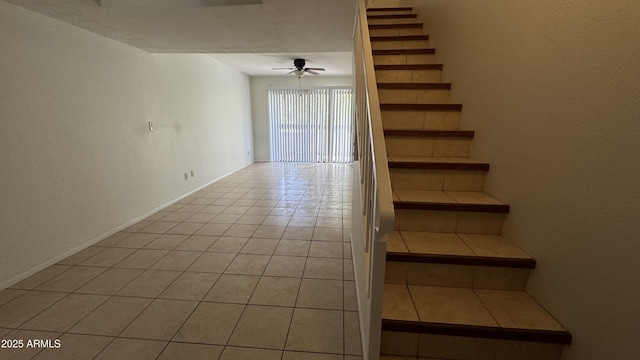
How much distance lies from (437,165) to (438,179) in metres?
0.11

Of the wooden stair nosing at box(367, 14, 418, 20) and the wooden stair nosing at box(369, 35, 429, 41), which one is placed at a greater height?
the wooden stair nosing at box(367, 14, 418, 20)

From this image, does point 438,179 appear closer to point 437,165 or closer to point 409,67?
point 437,165

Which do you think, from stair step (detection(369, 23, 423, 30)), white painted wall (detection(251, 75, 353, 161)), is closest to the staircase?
stair step (detection(369, 23, 423, 30))

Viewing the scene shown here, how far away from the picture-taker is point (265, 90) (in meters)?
8.01

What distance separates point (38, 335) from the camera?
5.36 ft

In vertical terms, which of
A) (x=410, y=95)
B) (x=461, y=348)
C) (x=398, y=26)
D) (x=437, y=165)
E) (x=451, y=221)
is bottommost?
(x=461, y=348)

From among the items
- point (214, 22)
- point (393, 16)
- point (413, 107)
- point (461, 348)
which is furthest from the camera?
point (393, 16)

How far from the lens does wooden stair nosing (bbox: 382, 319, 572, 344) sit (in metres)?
1.17

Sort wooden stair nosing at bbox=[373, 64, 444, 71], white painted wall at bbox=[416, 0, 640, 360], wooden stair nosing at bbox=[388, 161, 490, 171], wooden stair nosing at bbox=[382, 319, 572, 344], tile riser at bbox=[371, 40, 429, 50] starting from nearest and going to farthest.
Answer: white painted wall at bbox=[416, 0, 640, 360] → wooden stair nosing at bbox=[382, 319, 572, 344] → wooden stair nosing at bbox=[388, 161, 490, 171] → wooden stair nosing at bbox=[373, 64, 444, 71] → tile riser at bbox=[371, 40, 429, 50]

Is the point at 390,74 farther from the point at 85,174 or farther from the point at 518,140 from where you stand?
the point at 85,174

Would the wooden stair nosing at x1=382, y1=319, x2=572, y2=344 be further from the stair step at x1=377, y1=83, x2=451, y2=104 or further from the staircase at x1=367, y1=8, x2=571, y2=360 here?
the stair step at x1=377, y1=83, x2=451, y2=104

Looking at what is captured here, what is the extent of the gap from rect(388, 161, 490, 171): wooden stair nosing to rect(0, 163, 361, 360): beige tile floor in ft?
3.46

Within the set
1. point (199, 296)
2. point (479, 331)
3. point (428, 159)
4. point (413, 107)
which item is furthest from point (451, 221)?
point (199, 296)

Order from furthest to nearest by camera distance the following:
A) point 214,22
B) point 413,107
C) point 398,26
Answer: point 398,26 → point 214,22 → point 413,107
